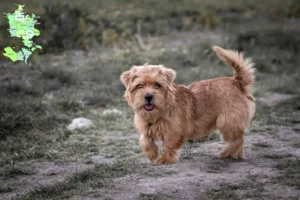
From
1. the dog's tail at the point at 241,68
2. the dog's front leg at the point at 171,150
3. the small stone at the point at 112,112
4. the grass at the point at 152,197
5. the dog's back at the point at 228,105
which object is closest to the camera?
the grass at the point at 152,197

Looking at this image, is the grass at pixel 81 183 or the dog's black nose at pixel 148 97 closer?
the grass at pixel 81 183

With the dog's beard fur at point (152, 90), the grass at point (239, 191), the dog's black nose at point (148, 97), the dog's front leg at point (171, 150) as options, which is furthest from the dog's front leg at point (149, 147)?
the grass at point (239, 191)

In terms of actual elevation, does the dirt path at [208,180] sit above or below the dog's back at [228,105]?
below

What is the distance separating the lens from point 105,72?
10773 millimetres

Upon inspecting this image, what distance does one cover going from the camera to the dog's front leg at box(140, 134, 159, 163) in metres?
5.77

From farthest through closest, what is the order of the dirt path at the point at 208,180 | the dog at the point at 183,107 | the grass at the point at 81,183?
the dog at the point at 183,107, the grass at the point at 81,183, the dirt path at the point at 208,180

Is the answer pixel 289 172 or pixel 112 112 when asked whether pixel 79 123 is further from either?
pixel 289 172

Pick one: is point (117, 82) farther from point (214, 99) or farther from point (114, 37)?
point (214, 99)

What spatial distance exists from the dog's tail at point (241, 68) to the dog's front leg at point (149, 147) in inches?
52.8

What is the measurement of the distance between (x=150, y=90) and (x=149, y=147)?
0.76 m

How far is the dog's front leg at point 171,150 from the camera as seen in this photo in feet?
18.6

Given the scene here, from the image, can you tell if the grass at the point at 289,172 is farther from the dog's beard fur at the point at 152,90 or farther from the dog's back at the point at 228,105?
the dog's beard fur at the point at 152,90

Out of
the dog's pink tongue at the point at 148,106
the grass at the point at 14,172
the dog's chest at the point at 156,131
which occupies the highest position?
the dog's pink tongue at the point at 148,106

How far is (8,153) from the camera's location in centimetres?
671
